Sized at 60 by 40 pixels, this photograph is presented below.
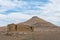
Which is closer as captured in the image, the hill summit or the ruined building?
the ruined building

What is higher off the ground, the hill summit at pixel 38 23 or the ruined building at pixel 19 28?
the hill summit at pixel 38 23

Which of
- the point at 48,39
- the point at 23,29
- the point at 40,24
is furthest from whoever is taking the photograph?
the point at 40,24

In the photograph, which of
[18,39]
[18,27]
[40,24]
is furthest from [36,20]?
[18,39]

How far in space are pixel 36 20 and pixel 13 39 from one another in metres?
91.5

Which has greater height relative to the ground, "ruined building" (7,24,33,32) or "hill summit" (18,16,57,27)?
"hill summit" (18,16,57,27)

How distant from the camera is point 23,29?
161 ft

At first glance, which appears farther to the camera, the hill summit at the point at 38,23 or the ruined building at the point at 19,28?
the hill summit at the point at 38,23

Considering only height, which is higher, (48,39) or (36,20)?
(36,20)

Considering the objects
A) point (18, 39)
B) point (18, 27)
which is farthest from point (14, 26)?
point (18, 39)

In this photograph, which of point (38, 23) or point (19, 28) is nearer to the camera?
point (19, 28)

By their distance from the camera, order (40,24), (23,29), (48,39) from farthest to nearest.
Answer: (40,24)
(23,29)
(48,39)

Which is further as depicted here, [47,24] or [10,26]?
[47,24]

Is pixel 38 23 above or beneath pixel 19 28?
above

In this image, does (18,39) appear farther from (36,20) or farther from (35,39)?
(36,20)
